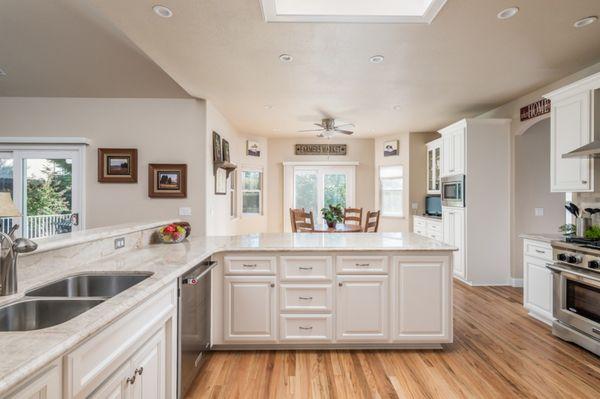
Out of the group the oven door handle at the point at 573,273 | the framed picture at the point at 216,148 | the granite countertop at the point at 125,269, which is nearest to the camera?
the granite countertop at the point at 125,269

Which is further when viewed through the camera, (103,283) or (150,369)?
(103,283)

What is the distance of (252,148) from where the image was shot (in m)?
7.08

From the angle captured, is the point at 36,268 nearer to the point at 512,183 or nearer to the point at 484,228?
the point at 484,228

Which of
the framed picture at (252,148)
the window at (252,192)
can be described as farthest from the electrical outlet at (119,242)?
the framed picture at (252,148)

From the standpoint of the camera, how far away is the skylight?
2379 millimetres

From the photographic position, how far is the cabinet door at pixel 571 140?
113 inches

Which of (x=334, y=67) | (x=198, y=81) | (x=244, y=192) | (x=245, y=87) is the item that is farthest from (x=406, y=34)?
(x=244, y=192)

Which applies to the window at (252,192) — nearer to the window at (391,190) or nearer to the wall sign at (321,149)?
the wall sign at (321,149)

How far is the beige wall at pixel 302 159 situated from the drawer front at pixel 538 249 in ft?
13.5

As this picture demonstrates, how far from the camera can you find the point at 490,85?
388 centimetres

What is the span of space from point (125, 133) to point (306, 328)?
355cm

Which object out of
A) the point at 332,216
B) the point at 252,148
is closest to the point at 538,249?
the point at 332,216

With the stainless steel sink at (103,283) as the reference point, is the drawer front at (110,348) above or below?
below

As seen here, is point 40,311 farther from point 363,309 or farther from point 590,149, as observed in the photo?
point 590,149
